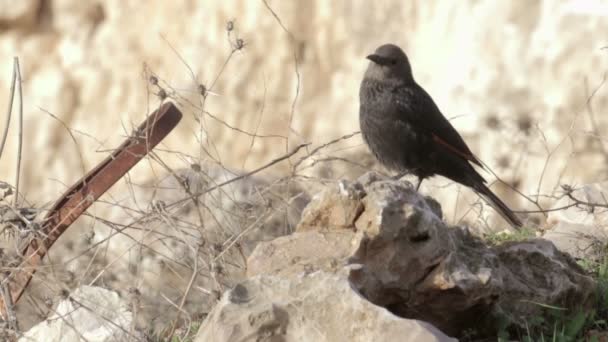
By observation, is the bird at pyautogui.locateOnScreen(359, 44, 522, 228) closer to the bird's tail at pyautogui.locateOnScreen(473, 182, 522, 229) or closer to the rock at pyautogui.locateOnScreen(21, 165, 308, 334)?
the bird's tail at pyautogui.locateOnScreen(473, 182, 522, 229)

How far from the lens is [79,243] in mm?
7805

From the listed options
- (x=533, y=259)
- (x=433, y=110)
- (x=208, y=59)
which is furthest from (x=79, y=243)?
(x=533, y=259)

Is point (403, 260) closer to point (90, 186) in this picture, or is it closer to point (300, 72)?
point (90, 186)

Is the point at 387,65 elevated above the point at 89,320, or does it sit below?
above

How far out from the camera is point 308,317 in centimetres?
356

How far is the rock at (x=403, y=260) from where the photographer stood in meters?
3.84

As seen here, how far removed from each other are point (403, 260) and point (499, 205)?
8.32 ft

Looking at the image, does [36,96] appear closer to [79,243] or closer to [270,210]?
[79,243]

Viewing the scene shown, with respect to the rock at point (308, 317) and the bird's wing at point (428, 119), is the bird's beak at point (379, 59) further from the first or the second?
the rock at point (308, 317)

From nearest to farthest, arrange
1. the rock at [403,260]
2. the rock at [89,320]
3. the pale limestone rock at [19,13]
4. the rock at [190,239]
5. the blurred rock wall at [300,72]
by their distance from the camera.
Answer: the rock at [403,260] → the rock at [190,239] → the rock at [89,320] → the blurred rock wall at [300,72] → the pale limestone rock at [19,13]

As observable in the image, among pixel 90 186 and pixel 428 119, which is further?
pixel 428 119

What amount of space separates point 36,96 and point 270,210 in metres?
4.68

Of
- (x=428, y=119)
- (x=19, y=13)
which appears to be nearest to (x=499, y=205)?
(x=428, y=119)

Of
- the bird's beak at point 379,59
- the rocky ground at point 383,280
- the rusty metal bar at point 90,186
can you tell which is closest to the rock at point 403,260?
the rocky ground at point 383,280
